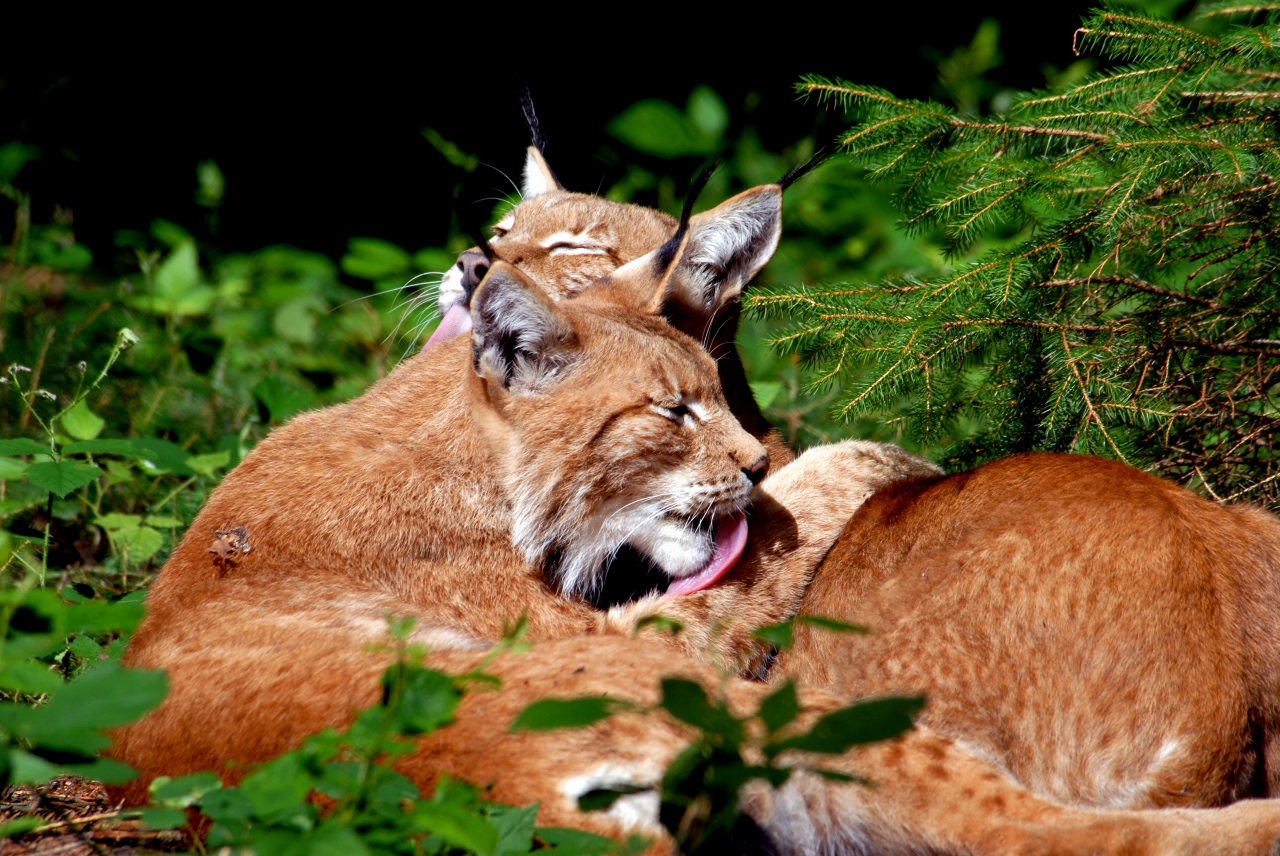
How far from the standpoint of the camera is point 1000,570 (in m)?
2.53

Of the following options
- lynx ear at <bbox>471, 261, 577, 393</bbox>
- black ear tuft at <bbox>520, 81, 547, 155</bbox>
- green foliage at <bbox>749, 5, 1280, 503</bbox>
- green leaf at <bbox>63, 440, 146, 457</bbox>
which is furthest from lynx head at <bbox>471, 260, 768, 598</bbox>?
black ear tuft at <bbox>520, 81, 547, 155</bbox>

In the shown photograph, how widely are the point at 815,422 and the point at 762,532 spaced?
2.03 metres

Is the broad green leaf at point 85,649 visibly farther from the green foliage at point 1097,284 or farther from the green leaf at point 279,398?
the green foliage at point 1097,284

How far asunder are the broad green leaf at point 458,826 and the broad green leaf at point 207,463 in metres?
2.59

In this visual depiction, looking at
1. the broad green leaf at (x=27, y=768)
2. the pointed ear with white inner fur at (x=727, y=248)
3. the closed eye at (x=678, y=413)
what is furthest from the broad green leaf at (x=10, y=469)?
the pointed ear with white inner fur at (x=727, y=248)

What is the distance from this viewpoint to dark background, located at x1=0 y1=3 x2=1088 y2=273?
24.1ft

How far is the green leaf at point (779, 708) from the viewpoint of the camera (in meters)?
1.63

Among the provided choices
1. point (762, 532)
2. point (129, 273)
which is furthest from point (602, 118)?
point (762, 532)

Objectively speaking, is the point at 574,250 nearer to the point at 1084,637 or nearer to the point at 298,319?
the point at 1084,637

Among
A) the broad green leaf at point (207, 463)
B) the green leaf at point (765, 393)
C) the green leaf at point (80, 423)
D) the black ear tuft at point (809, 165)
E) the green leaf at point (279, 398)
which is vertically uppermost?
the black ear tuft at point (809, 165)

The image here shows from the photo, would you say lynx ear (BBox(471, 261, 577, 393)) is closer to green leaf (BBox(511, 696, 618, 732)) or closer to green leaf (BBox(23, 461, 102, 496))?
green leaf (BBox(23, 461, 102, 496))

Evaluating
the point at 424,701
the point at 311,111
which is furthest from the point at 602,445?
the point at 311,111

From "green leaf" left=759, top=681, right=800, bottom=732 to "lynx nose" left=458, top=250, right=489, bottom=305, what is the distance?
2420 mm

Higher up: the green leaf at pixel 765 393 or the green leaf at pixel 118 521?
the green leaf at pixel 765 393
